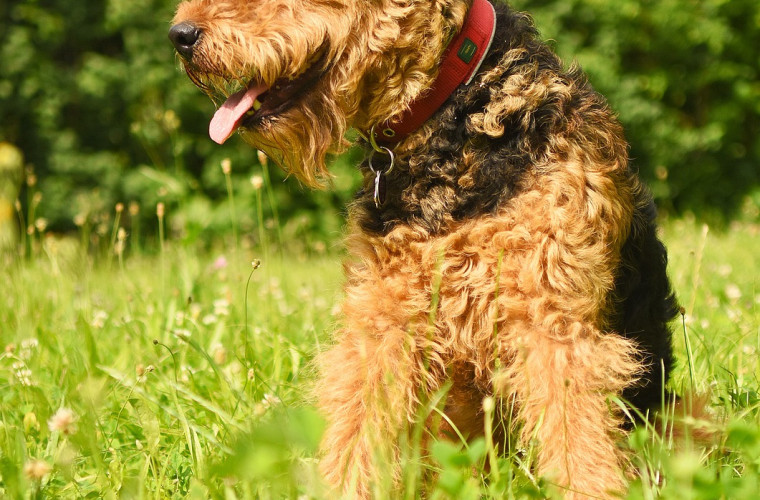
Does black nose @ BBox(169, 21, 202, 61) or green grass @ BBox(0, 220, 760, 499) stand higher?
black nose @ BBox(169, 21, 202, 61)

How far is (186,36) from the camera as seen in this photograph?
2.15 meters

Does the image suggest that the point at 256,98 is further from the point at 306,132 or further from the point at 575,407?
the point at 575,407

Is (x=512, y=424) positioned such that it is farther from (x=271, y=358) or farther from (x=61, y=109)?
(x=61, y=109)

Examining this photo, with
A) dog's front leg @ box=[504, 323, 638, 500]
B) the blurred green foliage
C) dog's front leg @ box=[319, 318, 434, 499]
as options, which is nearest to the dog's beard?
dog's front leg @ box=[319, 318, 434, 499]

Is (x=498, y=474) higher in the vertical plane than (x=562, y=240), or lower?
lower

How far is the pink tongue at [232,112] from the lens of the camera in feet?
7.33

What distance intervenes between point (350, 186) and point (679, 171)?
5.38m

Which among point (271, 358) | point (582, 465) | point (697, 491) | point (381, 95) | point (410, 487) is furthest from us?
point (271, 358)

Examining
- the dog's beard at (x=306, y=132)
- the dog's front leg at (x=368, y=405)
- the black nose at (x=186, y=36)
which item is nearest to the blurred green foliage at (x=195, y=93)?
the dog's beard at (x=306, y=132)

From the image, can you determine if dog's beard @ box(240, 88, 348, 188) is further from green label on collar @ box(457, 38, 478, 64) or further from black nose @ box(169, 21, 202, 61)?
green label on collar @ box(457, 38, 478, 64)

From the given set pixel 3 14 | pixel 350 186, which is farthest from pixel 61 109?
pixel 350 186

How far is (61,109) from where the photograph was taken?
11.3 meters

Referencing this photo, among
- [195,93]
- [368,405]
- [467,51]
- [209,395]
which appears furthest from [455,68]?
[195,93]

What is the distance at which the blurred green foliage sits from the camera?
10.6 m
